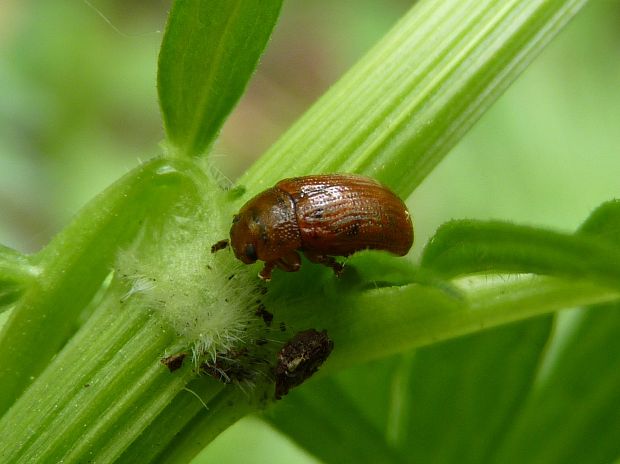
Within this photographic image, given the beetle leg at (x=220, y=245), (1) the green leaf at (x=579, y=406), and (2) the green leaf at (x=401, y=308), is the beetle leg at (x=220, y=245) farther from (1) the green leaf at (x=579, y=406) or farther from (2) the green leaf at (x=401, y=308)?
(1) the green leaf at (x=579, y=406)

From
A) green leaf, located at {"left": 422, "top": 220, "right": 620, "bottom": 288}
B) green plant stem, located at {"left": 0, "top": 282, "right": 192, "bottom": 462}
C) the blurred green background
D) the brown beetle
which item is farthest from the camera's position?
the blurred green background

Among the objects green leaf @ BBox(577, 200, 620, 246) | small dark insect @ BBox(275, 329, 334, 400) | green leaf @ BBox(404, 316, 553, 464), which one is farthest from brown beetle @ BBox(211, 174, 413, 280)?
green leaf @ BBox(577, 200, 620, 246)

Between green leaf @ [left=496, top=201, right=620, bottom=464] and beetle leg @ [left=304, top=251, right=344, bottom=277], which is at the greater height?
beetle leg @ [left=304, top=251, right=344, bottom=277]

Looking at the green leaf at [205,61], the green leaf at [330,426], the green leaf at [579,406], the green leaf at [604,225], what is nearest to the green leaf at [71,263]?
the green leaf at [205,61]

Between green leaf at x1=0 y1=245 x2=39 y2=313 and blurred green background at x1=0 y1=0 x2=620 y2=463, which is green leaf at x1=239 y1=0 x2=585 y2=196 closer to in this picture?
green leaf at x1=0 y1=245 x2=39 y2=313

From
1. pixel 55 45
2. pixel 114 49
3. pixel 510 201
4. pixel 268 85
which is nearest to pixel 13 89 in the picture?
pixel 55 45

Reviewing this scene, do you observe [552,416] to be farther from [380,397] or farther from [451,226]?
[451,226]

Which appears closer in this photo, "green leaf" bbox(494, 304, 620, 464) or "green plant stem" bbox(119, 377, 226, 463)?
"green plant stem" bbox(119, 377, 226, 463)

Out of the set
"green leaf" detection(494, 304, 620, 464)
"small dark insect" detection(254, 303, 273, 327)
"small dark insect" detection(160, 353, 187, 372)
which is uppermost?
"small dark insect" detection(160, 353, 187, 372)
